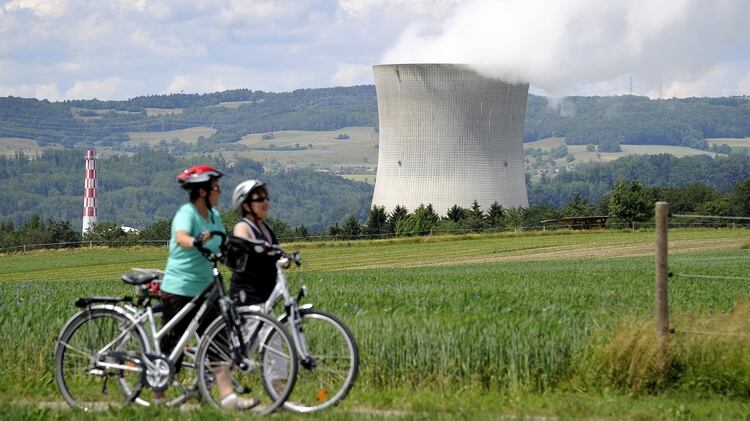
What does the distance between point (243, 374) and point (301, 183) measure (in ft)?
630

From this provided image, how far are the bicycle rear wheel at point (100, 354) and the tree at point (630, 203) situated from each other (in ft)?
156

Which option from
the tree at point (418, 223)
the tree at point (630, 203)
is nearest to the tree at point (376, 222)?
the tree at point (418, 223)

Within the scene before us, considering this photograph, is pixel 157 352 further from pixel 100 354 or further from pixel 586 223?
pixel 586 223

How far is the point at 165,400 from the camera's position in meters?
7.06

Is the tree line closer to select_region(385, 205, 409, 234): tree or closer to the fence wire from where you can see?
select_region(385, 205, 409, 234): tree

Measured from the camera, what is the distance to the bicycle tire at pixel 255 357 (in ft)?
21.9

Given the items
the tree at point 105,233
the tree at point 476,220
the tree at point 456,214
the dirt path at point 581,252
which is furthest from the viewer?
the tree at point 105,233

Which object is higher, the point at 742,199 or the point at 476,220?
the point at 742,199

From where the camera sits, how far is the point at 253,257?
6.95 m

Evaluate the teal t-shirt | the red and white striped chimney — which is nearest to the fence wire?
the teal t-shirt

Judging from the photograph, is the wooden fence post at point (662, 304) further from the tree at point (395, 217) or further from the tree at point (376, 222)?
the tree at point (376, 222)

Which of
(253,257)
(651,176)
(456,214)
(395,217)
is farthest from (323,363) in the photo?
(651,176)

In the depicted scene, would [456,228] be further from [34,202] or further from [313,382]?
[34,202]

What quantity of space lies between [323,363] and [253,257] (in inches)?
28.5
